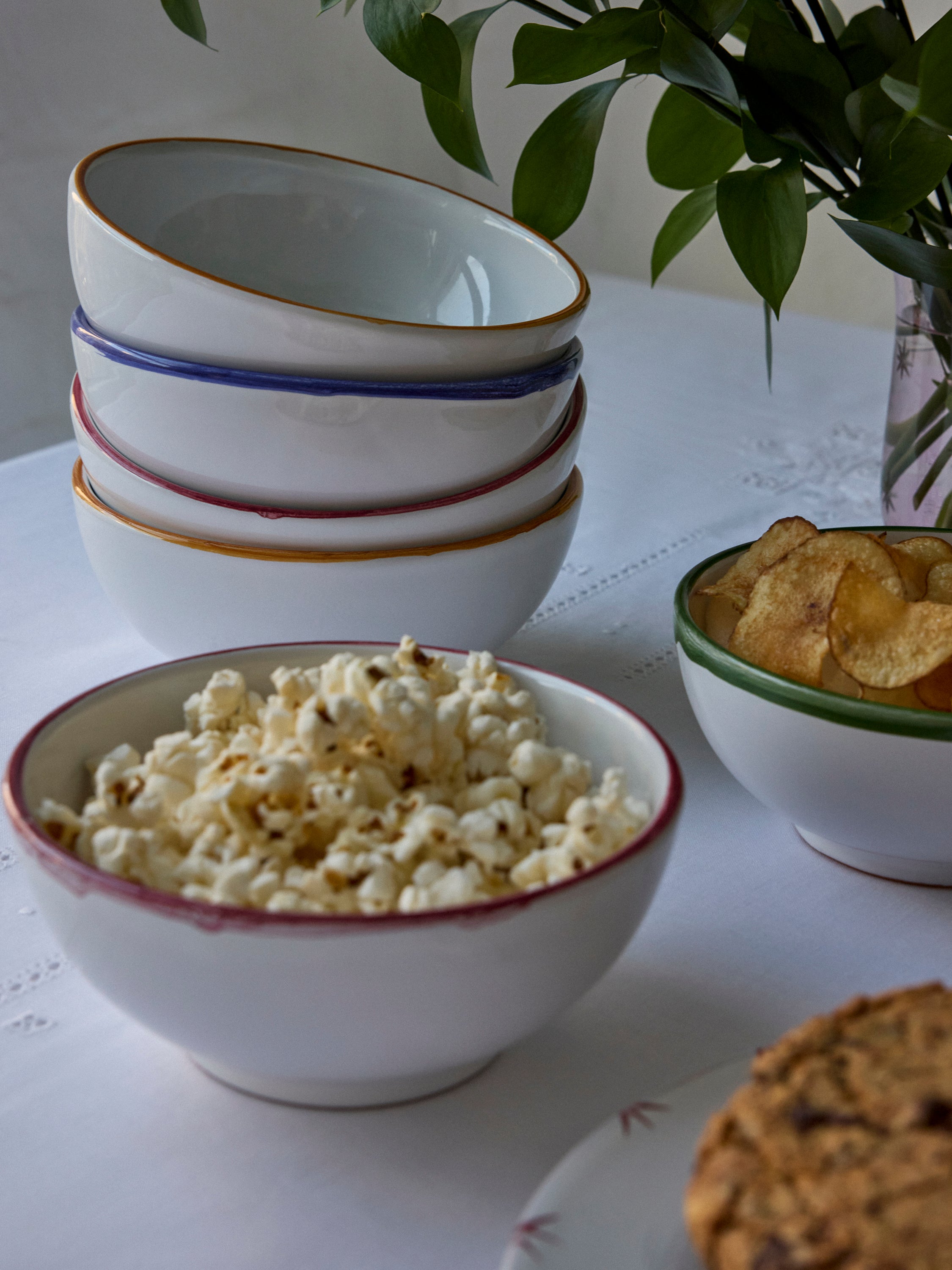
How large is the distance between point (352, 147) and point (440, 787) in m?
1.81

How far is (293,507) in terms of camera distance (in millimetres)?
585

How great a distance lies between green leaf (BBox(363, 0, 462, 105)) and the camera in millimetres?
602

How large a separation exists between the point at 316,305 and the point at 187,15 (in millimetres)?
190

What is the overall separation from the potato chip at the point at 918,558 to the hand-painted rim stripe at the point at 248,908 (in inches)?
7.4

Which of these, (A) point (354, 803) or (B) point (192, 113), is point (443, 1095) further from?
(B) point (192, 113)

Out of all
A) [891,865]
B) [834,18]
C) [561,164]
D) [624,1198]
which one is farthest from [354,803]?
[834,18]

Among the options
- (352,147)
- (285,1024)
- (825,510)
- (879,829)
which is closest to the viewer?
(285,1024)

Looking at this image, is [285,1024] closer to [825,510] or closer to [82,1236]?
[82,1236]

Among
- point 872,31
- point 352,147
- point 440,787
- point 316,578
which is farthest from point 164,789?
point 352,147

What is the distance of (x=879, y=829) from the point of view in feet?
1.59

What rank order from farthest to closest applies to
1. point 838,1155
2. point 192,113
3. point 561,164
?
point 192,113 → point 561,164 → point 838,1155

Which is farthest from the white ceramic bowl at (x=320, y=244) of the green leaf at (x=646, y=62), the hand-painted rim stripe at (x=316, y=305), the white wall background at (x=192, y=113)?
the white wall background at (x=192, y=113)

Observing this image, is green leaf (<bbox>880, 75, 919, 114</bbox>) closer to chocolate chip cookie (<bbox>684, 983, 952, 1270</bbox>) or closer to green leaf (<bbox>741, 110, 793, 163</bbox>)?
A: green leaf (<bbox>741, 110, 793, 163</bbox>)

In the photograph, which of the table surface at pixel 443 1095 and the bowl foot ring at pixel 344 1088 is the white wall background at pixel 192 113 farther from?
the bowl foot ring at pixel 344 1088
